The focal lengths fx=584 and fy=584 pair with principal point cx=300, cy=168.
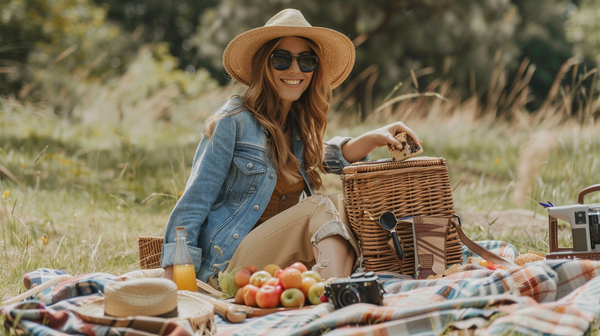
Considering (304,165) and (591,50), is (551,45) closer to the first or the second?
(591,50)

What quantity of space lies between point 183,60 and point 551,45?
1202 cm

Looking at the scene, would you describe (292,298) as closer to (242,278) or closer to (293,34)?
(242,278)

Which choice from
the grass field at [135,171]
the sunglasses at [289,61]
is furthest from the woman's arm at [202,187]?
the sunglasses at [289,61]

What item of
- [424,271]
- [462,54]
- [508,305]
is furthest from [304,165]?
[462,54]

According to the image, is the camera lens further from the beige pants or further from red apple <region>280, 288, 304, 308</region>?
the beige pants

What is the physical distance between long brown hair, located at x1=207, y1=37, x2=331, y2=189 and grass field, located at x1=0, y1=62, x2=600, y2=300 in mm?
246

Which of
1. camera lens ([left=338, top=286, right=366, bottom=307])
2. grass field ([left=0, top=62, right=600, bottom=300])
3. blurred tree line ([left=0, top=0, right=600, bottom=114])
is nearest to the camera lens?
camera lens ([left=338, top=286, right=366, bottom=307])

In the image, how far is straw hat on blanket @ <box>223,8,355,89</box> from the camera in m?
3.20

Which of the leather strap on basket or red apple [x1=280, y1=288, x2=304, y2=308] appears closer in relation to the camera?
red apple [x1=280, y1=288, x2=304, y2=308]

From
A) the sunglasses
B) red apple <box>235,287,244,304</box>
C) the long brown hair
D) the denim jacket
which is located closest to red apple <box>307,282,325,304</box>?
red apple <box>235,287,244,304</box>

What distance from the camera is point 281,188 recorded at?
3.30m

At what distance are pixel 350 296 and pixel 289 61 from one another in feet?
4.80

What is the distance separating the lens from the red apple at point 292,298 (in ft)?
8.01

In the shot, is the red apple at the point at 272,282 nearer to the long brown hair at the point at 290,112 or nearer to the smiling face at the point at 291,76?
the long brown hair at the point at 290,112
